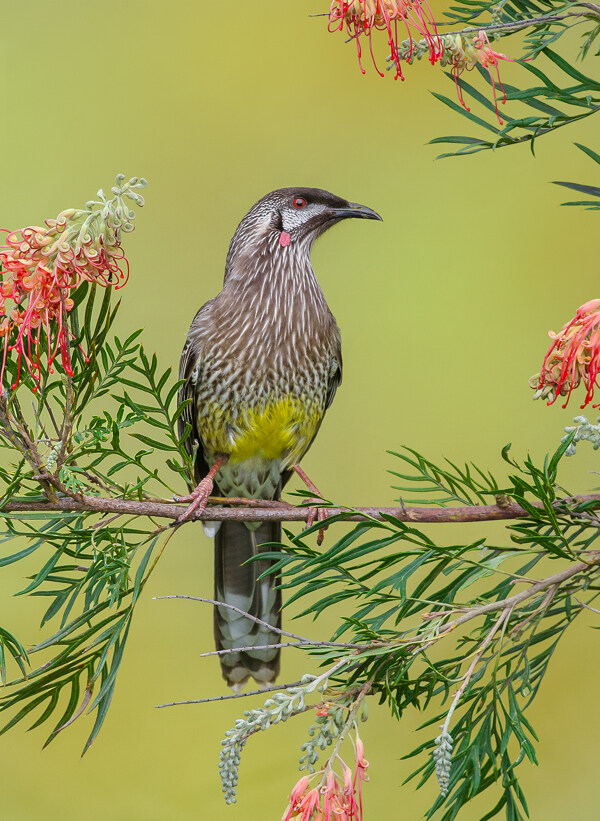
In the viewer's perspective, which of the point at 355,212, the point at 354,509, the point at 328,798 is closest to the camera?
the point at 328,798

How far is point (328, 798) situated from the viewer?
585 millimetres

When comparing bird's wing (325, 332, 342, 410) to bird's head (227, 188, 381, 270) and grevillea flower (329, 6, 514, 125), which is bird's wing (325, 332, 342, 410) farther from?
grevillea flower (329, 6, 514, 125)

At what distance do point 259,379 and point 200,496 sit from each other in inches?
23.3

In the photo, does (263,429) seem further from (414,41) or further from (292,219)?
(414,41)

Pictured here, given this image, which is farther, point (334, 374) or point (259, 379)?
point (334, 374)

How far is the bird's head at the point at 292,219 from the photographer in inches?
82.0

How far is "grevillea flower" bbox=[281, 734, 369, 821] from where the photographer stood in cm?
58

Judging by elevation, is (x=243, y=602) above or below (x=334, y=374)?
below

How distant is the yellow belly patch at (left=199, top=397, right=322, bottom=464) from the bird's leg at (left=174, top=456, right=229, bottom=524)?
0.05m

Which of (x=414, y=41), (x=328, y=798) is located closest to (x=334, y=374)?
(x=414, y=41)

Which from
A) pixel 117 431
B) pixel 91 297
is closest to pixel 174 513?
pixel 117 431

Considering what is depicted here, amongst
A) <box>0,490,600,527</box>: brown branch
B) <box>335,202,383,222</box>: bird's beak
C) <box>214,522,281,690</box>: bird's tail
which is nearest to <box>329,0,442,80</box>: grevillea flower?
<box>0,490,600,527</box>: brown branch

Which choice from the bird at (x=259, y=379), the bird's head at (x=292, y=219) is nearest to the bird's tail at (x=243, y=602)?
the bird at (x=259, y=379)

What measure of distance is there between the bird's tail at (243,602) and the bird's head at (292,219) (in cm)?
67
